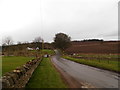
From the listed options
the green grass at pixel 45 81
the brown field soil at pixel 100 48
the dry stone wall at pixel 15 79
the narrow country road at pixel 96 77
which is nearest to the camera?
the dry stone wall at pixel 15 79

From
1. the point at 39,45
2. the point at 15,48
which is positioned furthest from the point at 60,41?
the point at 15,48

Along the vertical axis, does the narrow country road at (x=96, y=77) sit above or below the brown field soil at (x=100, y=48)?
below

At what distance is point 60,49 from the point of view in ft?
370

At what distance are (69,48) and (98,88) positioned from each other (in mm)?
100539

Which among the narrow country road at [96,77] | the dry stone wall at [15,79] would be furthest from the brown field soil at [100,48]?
the dry stone wall at [15,79]

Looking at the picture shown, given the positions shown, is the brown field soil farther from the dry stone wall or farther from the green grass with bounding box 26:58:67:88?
the dry stone wall

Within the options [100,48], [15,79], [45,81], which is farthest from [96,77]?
[100,48]

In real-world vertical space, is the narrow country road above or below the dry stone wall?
below

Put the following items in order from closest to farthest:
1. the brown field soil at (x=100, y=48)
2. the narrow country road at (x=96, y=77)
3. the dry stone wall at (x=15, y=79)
A: the dry stone wall at (x=15, y=79), the narrow country road at (x=96, y=77), the brown field soil at (x=100, y=48)

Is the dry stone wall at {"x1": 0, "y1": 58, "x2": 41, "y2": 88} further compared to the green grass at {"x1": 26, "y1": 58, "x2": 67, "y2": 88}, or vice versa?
the green grass at {"x1": 26, "y1": 58, "x2": 67, "y2": 88}

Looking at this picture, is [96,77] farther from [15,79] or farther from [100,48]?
[100,48]

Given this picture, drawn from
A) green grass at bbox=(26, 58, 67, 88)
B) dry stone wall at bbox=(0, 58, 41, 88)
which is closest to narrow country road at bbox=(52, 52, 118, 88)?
green grass at bbox=(26, 58, 67, 88)

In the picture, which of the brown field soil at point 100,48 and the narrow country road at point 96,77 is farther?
the brown field soil at point 100,48

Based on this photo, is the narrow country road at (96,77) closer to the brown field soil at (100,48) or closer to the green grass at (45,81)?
the green grass at (45,81)
